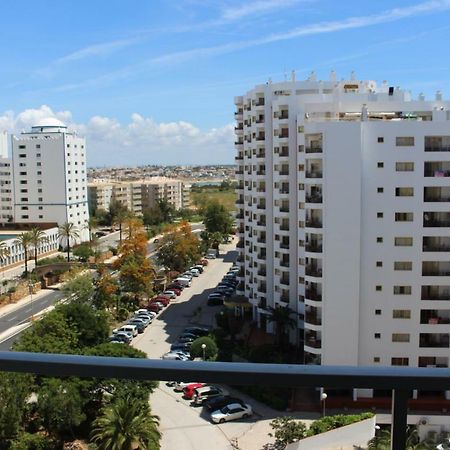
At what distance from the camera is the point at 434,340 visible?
11828 mm

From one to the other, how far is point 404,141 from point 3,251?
17.9m

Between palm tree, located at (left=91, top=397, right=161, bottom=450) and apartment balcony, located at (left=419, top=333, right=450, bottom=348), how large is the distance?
691cm

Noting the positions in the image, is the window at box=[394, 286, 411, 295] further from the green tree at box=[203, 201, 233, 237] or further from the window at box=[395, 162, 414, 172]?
the green tree at box=[203, 201, 233, 237]

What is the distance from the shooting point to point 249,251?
55.4 feet

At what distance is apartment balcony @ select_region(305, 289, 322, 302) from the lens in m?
12.2

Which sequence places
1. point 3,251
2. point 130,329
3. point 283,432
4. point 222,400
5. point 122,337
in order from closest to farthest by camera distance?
point 222,400 → point 283,432 → point 122,337 → point 130,329 → point 3,251

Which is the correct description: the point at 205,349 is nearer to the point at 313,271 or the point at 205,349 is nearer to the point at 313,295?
the point at 313,295

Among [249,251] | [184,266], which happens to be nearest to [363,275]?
[249,251]

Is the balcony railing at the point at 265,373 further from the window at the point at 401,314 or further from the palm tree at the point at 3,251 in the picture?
the palm tree at the point at 3,251

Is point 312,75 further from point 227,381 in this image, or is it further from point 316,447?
point 227,381

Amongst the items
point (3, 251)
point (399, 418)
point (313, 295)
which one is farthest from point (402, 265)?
point (3, 251)

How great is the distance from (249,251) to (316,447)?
547 inches

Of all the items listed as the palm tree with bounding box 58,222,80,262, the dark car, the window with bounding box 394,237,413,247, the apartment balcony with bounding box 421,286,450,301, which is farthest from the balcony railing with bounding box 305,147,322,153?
the palm tree with bounding box 58,222,80,262

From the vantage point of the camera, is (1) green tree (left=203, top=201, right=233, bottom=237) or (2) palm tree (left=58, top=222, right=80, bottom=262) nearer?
(2) palm tree (left=58, top=222, right=80, bottom=262)
